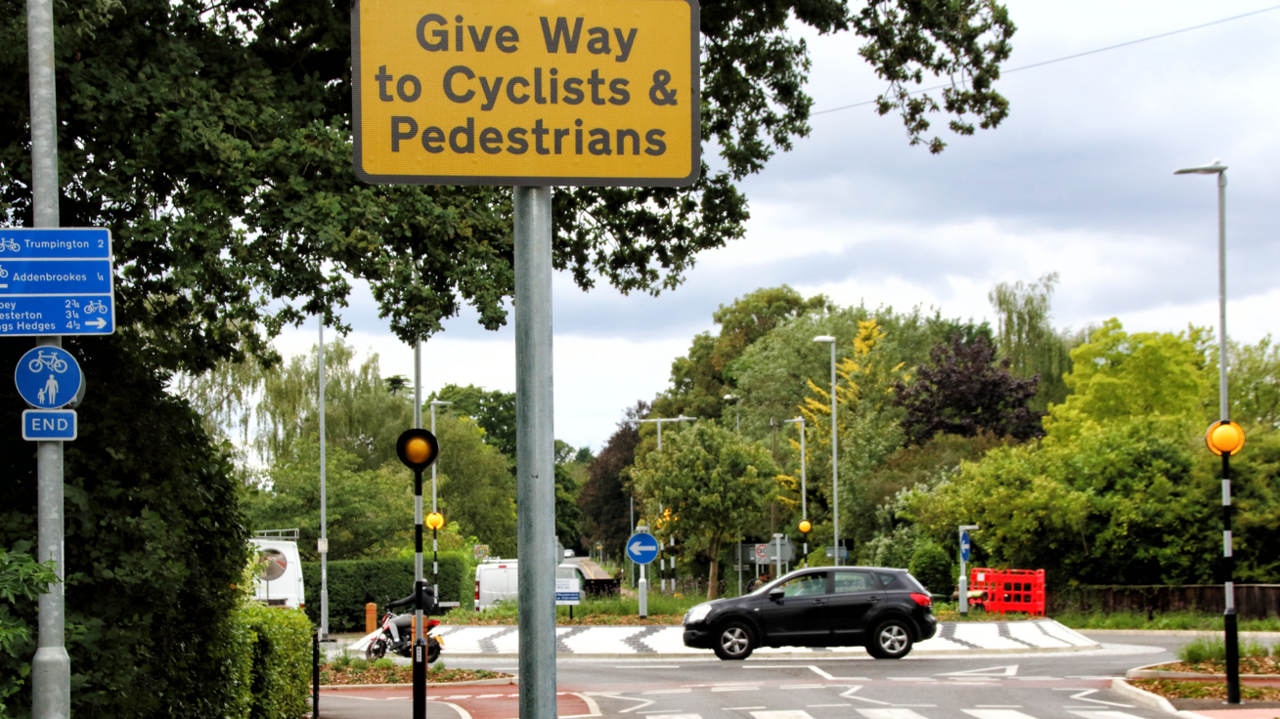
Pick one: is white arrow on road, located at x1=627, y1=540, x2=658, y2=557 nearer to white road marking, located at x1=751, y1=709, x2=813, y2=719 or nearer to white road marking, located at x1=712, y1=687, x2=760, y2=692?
white road marking, located at x1=712, y1=687, x2=760, y2=692

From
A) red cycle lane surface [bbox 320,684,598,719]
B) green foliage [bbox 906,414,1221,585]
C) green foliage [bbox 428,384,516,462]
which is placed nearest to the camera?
red cycle lane surface [bbox 320,684,598,719]

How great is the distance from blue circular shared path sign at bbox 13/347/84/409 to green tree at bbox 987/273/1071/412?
178 ft

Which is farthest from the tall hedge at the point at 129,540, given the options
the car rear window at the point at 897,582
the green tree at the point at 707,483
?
the green tree at the point at 707,483

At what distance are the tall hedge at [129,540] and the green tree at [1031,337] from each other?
5294 centimetres

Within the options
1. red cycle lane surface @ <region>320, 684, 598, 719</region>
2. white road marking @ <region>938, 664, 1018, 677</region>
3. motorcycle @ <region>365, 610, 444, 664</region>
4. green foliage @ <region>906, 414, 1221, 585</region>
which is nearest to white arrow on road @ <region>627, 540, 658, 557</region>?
motorcycle @ <region>365, 610, 444, 664</region>

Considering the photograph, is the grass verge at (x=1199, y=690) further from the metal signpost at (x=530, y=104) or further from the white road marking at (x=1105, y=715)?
the metal signpost at (x=530, y=104)

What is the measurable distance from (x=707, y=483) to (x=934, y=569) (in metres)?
7.43

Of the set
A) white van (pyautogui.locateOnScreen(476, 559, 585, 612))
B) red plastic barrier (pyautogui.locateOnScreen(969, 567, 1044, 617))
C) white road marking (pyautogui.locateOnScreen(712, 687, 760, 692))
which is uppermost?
white road marking (pyautogui.locateOnScreen(712, 687, 760, 692))

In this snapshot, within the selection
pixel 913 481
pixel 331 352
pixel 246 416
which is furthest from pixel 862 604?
pixel 331 352

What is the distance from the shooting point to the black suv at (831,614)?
2217 centimetres

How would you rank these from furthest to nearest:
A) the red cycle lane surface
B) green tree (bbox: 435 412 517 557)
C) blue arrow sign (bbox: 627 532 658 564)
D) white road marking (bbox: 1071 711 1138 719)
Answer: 1. green tree (bbox: 435 412 517 557)
2. blue arrow sign (bbox: 627 532 658 564)
3. the red cycle lane surface
4. white road marking (bbox: 1071 711 1138 719)

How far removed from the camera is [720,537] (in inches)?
1619

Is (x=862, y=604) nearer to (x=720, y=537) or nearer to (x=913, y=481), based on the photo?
(x=720, y=537)

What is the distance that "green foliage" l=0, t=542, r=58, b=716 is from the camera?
6.12m
